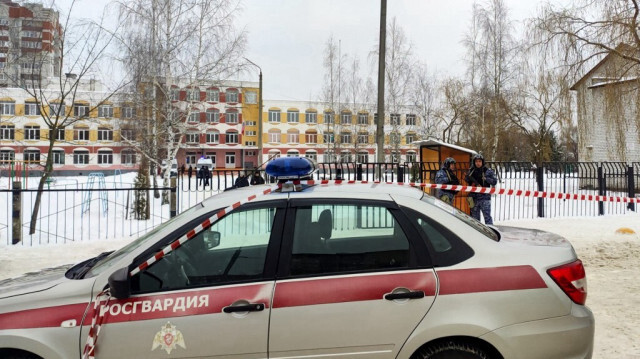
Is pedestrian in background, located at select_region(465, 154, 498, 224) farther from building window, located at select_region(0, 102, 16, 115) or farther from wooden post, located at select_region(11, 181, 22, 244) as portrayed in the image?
building window, located at select_region(0, 102, 16, 115)

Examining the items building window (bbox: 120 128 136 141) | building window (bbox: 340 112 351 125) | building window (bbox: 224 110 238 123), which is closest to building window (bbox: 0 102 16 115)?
building window (bbox: 224 110 238 123)

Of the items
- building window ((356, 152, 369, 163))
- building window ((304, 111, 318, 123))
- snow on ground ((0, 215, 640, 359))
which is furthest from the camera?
building window ((304, 111, 318, 123))

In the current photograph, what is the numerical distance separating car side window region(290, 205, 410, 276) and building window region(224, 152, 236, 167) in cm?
5831

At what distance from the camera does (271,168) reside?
10.6 feet

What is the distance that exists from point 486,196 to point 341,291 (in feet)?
24.3

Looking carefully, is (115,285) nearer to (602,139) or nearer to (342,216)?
(342,216)

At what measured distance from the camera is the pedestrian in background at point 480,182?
355 inches

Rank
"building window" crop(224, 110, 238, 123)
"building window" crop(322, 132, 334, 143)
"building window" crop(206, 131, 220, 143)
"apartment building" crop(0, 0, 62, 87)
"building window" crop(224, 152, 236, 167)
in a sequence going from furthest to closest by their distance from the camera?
"building window" crop(224, 152, 236, 167)
"building window" crop(206, 131, 220, 143)
"building window" crop(224, 110, 238, 123)
"building window" crop(322, 132, 334, 143)
"apartment building" crop(0, 0, 62, 87)

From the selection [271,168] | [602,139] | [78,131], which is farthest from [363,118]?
[271,168]

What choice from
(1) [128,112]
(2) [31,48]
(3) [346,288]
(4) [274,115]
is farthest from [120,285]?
(4) [274,115]

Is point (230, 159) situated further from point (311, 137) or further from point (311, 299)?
point (311, 299)

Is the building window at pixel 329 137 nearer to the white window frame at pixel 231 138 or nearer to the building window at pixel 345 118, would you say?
the building window at pixel 345 118

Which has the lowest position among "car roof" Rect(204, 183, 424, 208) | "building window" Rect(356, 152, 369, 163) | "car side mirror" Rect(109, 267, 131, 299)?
"car side mirror" Rect(109, 267, 131, 299)

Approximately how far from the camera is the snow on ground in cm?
418
